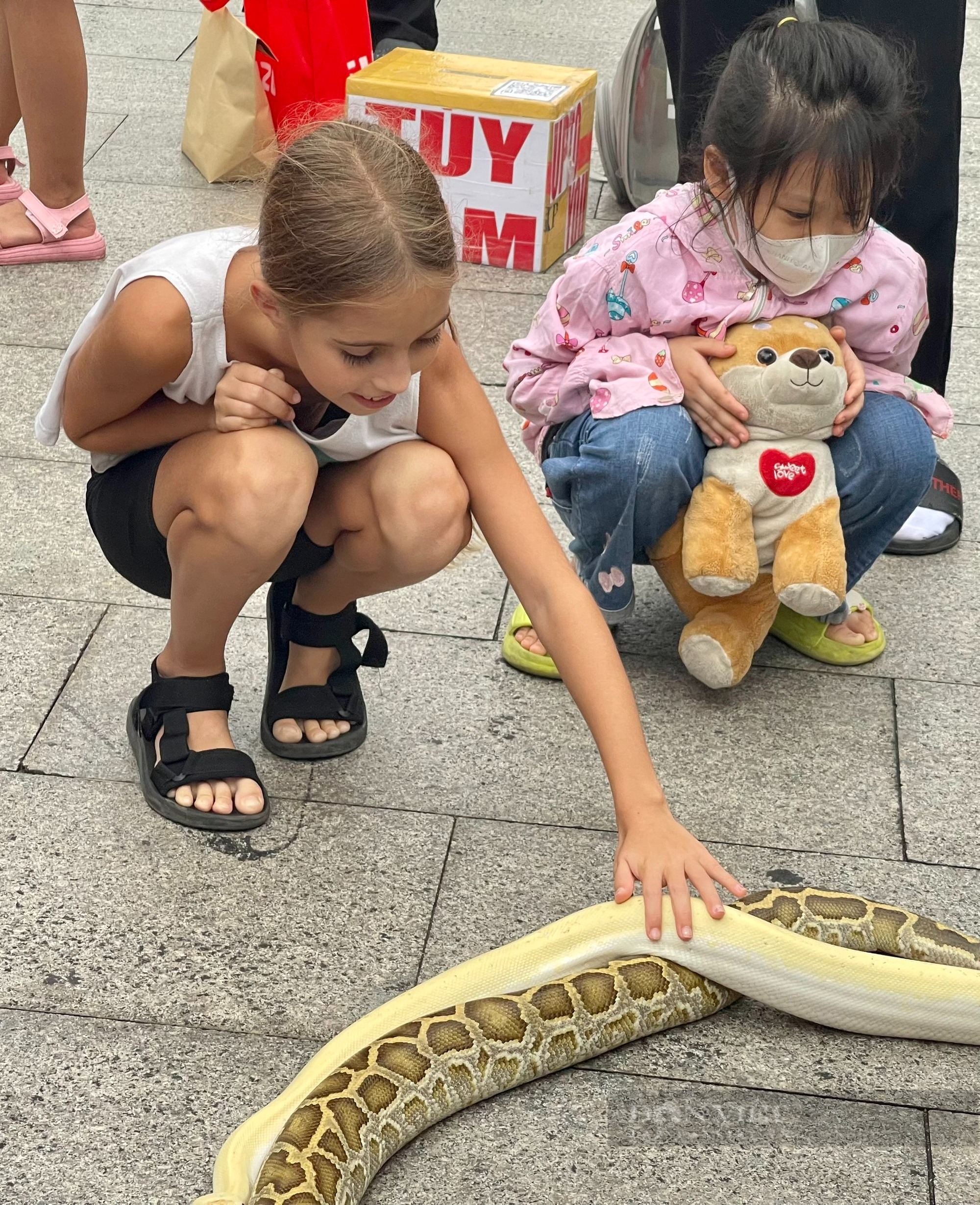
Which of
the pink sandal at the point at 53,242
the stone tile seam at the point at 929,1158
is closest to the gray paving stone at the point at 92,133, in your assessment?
the pink sandal at the point at 53,242

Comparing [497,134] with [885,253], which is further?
[497,134]

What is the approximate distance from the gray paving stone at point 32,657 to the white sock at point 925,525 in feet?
6.12

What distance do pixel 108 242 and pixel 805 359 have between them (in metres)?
2.75

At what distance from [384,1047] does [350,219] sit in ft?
3.77

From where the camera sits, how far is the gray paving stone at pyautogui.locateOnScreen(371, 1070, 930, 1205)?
1.98 meters

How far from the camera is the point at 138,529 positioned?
2.62m

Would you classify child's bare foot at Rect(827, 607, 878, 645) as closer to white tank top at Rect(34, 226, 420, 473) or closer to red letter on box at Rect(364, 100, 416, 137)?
white tank top at Rect(34, 226, 420, 473)

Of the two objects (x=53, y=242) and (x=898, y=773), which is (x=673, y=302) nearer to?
(x=898, y=773)

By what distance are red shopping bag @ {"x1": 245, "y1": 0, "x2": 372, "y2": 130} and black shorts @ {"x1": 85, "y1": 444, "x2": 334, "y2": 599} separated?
8.62ft

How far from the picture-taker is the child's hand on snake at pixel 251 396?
93.2 inches

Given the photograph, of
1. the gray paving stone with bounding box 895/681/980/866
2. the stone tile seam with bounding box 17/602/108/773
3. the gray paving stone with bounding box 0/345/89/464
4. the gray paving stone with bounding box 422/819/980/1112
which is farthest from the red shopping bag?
the gray paving stone with bounding box 422/819/980/1112

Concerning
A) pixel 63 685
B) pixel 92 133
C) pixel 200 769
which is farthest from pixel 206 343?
pixel 92 133

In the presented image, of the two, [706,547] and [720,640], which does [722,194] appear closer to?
[706,547]

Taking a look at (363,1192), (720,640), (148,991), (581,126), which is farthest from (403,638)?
(581,126)
